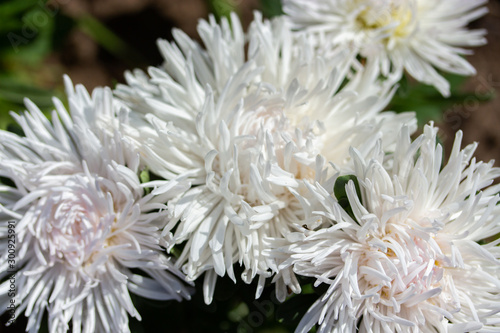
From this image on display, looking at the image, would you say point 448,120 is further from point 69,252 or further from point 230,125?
point 69,252

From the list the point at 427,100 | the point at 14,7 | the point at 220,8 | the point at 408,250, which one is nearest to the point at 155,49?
the point at 220,8

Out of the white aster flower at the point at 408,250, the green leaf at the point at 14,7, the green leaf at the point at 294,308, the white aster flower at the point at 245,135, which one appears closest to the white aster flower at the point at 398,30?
the white aster flower at the point at 245,135

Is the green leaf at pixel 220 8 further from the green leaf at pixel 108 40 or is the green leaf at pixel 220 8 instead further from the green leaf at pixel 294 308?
the green leaf at pixel 294 308

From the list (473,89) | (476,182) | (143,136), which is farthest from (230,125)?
(473,89)

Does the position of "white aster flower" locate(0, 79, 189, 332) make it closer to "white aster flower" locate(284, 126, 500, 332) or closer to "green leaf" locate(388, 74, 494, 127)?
"white aster flower" locate(284, 126, 500, 332)

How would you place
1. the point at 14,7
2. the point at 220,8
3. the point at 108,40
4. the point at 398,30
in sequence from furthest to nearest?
1. the point at 108,40
2. the point at 220,8
3. the point at 14,7
4. the point at 398,30

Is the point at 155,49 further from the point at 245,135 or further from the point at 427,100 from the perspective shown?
the point at 245,135
